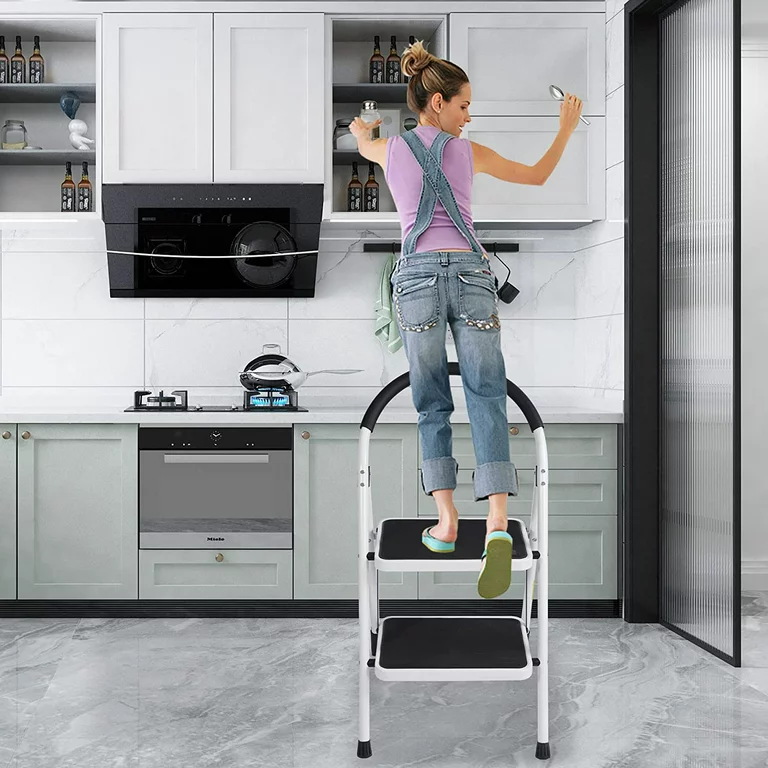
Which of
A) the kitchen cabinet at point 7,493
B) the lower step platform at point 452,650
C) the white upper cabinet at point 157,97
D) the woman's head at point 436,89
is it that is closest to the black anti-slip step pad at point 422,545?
the lower step platform at point 452,650

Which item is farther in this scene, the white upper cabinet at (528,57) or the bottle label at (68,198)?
the bottle label at (68,198)

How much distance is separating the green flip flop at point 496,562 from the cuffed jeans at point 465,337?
0.38 ft

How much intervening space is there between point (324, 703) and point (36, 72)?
2977 mm

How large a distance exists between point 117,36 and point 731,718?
343 cm

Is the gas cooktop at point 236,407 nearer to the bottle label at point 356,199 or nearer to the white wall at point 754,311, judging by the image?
the bottle label at point 356,199

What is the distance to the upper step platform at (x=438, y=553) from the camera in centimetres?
225

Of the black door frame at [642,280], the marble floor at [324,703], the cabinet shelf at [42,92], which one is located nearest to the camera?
the marble floor at [324,703]

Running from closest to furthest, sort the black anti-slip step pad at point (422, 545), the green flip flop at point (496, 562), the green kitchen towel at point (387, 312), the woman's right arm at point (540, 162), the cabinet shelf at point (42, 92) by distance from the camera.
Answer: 1. the green flip flop at point (496, 562)
2. the woman's right arm at point (540, 162)
3. the black anti-slip step pad at point (422, 545)
4. the cabinet shelf at point (42, 92)
5. the green kitchen towel at point (387, 312)

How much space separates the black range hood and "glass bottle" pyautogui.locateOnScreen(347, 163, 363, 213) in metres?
0.26

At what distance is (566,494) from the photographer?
12.0 feet

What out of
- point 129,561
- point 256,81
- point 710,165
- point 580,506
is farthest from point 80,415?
point 710,165

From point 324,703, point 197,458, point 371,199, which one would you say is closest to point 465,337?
point 324,703

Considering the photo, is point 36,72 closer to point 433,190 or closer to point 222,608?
point 222,608

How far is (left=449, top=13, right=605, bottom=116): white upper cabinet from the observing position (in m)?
3.83
